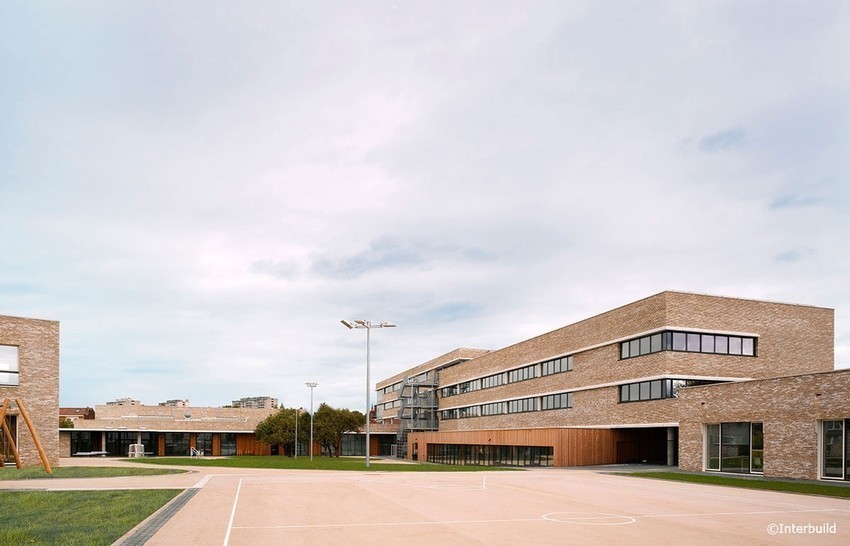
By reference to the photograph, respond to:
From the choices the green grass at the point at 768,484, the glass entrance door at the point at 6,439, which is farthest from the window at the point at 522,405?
the glass entrance door at the point at 6,439

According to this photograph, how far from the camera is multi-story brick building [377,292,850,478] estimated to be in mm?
33750

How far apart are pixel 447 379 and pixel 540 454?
1506 inches

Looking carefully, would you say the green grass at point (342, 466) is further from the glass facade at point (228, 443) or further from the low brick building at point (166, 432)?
the glass facade at point (228, 443)

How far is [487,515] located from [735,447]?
24.0 meters

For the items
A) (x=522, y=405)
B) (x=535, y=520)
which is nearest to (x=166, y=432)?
(x=522, y=405)

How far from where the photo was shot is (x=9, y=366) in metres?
46.9

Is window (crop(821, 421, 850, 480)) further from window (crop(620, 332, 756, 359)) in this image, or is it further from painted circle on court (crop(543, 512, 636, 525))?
painted circle on court (crop(543, 512, 636, 525))

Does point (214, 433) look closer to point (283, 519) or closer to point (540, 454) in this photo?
point (540, 454)

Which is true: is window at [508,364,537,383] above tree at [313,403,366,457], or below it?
above

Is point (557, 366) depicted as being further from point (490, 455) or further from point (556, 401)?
point (490, 455)

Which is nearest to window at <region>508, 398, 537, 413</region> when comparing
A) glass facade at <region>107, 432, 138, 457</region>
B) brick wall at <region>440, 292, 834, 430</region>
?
brick wall at <region>440, 292, 834, 430</region>

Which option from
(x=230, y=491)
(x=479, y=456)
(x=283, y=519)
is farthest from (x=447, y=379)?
(x=283, y=519)

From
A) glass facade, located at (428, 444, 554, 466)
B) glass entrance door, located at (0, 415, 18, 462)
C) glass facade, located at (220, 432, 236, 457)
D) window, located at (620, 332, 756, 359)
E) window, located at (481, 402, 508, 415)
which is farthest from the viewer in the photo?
glass facade, located at (220, 432, 236, 457)

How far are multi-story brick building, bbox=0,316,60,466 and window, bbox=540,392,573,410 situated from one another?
3635cm
